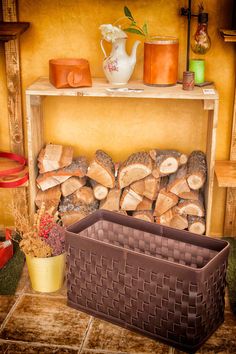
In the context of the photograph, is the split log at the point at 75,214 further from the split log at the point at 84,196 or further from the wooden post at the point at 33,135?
the wooden post at the point at 33,135

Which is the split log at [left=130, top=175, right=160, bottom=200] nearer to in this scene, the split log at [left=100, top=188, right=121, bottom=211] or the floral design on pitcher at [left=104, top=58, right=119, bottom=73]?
the split log at [left=100, top=188, right=121, bottom=211]

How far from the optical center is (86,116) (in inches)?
166

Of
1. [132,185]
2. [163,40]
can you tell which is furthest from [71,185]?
[163,40]

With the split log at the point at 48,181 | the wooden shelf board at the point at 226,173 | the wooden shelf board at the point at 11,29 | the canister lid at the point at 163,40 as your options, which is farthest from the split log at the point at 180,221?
the wooden shelf board at the point at 11,29

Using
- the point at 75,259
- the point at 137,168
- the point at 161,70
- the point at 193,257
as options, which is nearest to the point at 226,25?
the point at 161,70

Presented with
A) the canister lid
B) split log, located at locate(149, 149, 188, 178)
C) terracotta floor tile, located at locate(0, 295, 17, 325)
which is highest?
the canister lid

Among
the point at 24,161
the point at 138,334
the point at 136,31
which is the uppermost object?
the point at 136,31

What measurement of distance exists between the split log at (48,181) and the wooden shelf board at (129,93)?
23.5 inches

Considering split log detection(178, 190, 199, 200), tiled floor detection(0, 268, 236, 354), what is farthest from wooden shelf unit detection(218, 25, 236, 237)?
tiled floor detection(0, 268, 236, 354)

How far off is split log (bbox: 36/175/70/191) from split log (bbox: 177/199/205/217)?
2.71 feet

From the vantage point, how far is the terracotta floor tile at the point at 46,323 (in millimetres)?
3213

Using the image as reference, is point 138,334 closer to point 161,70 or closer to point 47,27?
point 161,70

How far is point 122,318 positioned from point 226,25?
2.08 metres

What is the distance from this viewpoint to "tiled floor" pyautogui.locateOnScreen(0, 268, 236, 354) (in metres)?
3.12
